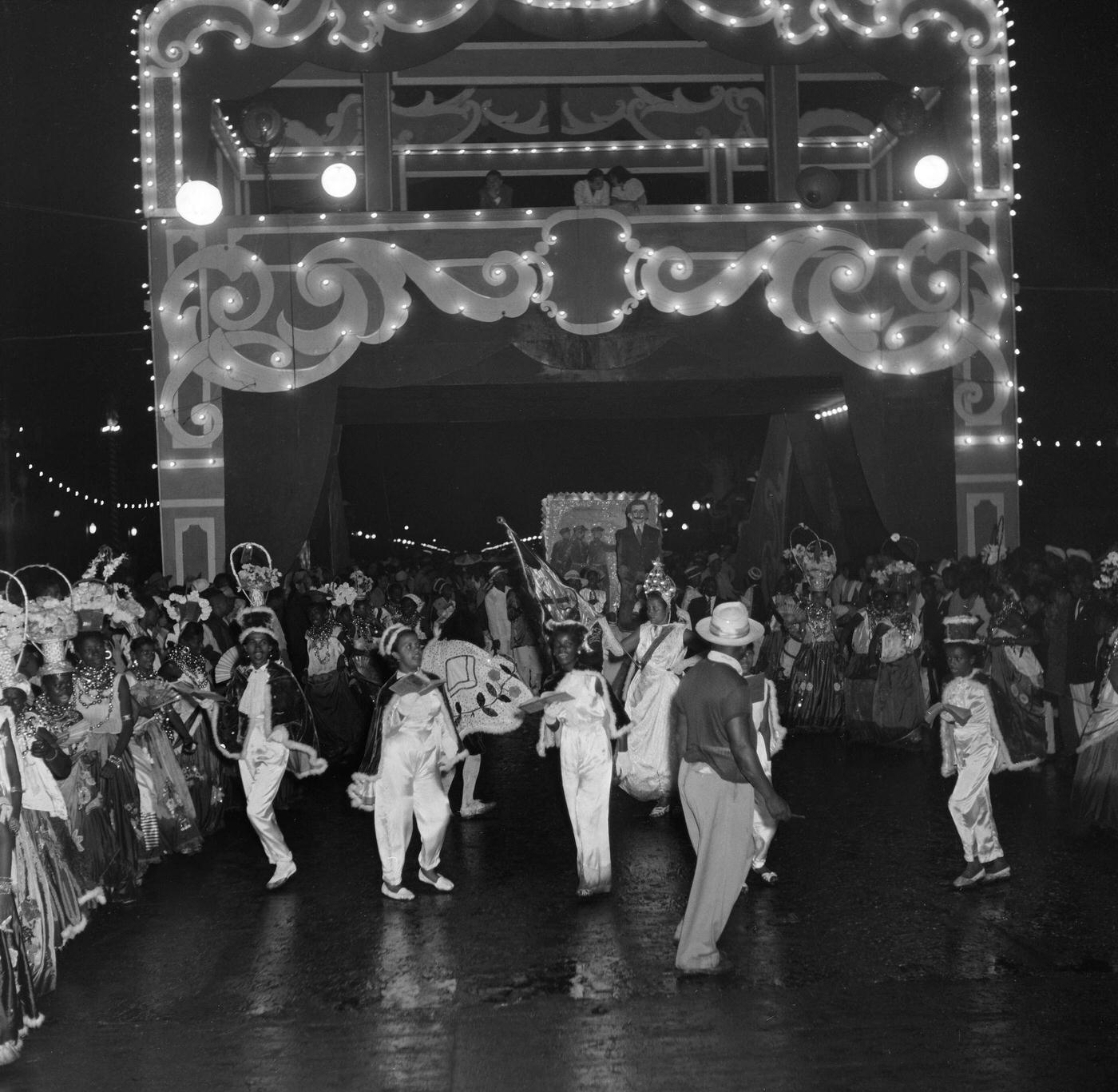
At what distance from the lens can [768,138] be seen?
17.0 metres

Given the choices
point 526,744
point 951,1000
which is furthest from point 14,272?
point 951,1000

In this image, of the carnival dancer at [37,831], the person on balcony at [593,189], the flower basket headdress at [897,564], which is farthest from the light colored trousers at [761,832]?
the person on balcony at [593,189]

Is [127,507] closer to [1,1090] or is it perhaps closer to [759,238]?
[759,238]

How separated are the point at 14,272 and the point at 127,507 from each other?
13.6 m

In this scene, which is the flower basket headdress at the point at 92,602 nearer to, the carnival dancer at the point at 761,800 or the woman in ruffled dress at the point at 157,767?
the woman in ruffled dress at the point at 157,767

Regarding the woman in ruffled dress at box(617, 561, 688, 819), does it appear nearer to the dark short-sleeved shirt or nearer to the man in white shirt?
the dark short-sleeved shirt

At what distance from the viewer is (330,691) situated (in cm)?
1205

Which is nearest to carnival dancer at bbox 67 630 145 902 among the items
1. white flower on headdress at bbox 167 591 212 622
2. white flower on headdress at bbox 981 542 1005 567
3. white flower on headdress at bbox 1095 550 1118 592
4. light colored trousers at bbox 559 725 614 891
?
light colored trousers at bbox 559 725 614 891

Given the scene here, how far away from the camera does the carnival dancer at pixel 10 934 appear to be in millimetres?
5129

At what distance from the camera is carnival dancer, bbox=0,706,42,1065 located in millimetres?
5129

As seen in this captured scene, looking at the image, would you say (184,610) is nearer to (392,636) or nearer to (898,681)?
(392,636)

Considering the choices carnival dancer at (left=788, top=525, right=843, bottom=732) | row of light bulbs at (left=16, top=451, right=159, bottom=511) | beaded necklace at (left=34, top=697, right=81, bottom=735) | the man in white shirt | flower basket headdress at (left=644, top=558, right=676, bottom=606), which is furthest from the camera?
row of light bulbs at (left=16, top=451, right=159, bottom=511)

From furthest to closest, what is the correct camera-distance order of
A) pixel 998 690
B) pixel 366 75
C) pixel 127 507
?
pixel 127 507 → pixel 366 75 → pixel 998 690

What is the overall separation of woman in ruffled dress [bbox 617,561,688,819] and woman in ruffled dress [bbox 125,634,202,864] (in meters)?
2.81
